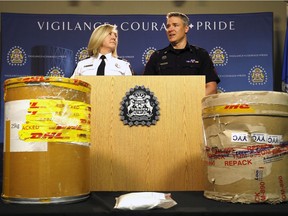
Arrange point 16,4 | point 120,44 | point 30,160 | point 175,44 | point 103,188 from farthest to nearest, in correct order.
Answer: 1. point 16,4
2. point 120,44
3. point 175,44
4. point 103,188
5. point 30,160

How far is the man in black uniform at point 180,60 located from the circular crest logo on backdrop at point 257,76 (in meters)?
0.98

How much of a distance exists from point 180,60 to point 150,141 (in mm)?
1939

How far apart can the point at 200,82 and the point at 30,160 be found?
65 cm

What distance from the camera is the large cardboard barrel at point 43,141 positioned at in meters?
0.88

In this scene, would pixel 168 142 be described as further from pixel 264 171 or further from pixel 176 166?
pixel 264 171

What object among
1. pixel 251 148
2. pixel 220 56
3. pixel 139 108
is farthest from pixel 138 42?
pixel 251 148

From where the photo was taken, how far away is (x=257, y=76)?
3846mm

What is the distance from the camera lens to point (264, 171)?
3.08 ft

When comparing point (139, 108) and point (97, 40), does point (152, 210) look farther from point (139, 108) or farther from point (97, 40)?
point (97, 40)

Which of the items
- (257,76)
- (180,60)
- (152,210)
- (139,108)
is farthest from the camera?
(257,76)

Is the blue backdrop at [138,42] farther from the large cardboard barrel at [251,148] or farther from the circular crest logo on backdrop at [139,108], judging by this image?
the large cardboard barrel at [251,148]

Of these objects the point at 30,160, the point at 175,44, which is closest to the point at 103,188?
the point at 30,160

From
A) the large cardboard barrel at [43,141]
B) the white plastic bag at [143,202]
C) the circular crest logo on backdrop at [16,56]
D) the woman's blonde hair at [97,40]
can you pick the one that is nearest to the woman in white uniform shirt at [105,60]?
the woman's blonde hair at [97,40]

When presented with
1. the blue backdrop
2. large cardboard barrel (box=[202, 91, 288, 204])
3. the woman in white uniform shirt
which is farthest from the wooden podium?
the blue backdrop
